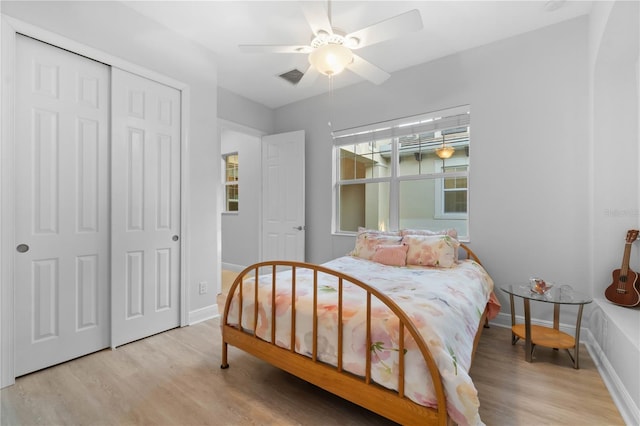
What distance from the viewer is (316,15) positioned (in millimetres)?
1806

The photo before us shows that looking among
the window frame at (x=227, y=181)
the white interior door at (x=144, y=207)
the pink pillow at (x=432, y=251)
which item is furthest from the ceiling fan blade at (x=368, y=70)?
the window frame at (x=227, y=181)

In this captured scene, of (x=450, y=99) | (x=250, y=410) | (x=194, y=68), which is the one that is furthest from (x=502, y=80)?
(x=250, y=410)

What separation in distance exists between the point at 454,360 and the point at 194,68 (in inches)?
126

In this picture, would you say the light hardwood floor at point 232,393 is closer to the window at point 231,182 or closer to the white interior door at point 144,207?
the white interior door at point 144,207

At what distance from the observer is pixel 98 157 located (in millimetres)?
2311

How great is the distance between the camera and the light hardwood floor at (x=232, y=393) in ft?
5.18

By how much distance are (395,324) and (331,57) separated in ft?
5.55

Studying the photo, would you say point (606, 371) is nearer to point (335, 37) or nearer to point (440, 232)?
point (440, 232)

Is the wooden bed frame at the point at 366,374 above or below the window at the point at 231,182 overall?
below

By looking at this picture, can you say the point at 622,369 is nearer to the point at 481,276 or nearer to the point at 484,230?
the point at 481,276

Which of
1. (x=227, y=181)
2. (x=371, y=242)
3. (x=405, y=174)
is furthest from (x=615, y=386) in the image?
(x=227, y=181)

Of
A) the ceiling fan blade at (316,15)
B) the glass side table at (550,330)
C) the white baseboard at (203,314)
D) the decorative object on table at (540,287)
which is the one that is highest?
the ceiling fan blade at (316,15)

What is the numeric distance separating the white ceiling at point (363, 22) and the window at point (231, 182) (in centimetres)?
246

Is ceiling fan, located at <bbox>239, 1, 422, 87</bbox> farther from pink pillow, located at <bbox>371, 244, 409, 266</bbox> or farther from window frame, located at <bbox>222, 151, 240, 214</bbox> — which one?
window frame, located at <bbox>222, 151, 240, 214</bbox>
